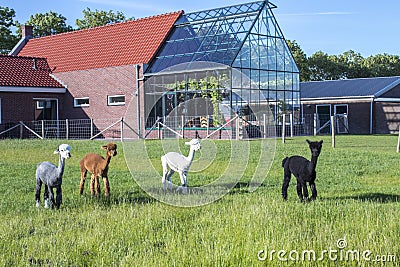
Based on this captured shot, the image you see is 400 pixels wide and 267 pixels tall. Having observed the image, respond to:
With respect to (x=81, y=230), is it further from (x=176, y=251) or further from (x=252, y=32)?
(x=252, y=32)

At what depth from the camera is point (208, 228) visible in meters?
6.54

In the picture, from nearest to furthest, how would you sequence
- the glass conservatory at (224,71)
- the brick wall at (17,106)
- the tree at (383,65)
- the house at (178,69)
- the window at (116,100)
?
the glass conservatory at (224,71) < the house at (178,69) < the brick wall at (17,106) < the window at (116,100) < the tree at (383,65)

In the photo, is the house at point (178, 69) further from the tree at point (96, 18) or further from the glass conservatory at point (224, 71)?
the tree at point (96, 18)

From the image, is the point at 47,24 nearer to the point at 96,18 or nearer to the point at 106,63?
the point at 96,18

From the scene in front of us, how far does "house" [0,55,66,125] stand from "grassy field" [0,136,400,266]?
19571 mm

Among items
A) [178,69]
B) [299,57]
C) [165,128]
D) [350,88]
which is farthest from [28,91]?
[299,57]

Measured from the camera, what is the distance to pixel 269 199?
8.35 metres

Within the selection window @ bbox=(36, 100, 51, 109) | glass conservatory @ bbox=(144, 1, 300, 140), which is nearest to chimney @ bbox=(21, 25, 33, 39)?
window @ bbox=(36, 100, 51, 109)

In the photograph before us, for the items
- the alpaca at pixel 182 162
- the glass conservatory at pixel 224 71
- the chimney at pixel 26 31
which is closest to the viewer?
the alpaca at pixel 182 162

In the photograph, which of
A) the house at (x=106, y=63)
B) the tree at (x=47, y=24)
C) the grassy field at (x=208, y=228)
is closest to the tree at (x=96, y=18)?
the tree at (x=47, y=24)

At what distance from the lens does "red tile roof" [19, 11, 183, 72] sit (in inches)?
1183

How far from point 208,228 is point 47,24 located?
41.9 metres

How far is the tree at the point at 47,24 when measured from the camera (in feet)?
148

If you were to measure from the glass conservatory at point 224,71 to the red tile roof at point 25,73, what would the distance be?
6.40 meters
